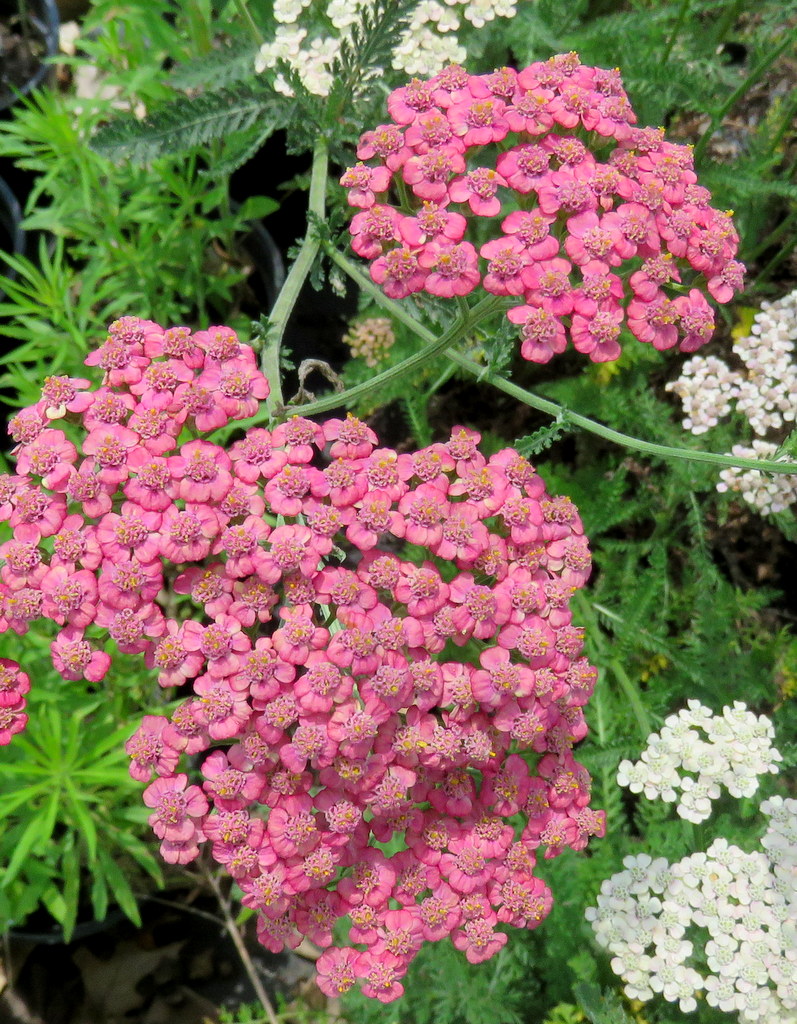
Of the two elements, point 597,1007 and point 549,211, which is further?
point 597,1007

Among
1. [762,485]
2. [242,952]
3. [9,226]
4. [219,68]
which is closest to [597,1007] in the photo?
[242,952]

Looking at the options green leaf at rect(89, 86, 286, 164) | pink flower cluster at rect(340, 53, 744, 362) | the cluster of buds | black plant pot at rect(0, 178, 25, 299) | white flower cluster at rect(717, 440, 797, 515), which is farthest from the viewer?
black plant pot at rect(0, 178, 25, 299)

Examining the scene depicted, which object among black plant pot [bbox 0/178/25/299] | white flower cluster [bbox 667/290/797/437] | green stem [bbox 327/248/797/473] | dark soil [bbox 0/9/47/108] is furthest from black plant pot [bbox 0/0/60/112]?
white flower cluster [bbox 667/290/797/437]

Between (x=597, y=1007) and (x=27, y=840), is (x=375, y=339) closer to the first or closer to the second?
(x=27, y=840)

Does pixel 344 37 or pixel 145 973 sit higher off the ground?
pixel 344 37

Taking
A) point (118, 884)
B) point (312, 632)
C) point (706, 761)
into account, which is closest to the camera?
point (312, 632)

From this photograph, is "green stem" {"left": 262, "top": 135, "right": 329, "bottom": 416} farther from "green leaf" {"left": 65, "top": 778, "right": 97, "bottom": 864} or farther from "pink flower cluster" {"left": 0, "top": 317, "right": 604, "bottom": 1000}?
"green leaf" {"left": 65, "top": 778, "right": 97, "bottom": 864}

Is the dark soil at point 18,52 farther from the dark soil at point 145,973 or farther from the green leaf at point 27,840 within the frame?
the dark soil at point 145,973

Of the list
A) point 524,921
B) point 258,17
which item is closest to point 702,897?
point 524,921
